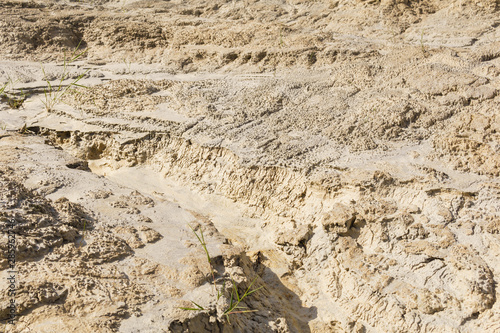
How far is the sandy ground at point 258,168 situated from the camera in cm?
201

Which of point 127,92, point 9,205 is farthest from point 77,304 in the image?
point 127,92

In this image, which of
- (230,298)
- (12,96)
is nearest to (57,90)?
(12,96)

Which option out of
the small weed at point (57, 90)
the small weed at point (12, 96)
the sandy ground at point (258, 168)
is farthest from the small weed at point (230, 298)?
the small weed at point (12, 96)

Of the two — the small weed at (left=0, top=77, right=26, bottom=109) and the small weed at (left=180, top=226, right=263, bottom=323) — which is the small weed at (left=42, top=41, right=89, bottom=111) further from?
the small weed at (left=180, top=226, right=263, bottom=323)

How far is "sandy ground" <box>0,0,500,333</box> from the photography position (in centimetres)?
201

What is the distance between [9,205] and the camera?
2104 millimetres

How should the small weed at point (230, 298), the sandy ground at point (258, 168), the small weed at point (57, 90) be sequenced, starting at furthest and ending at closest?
the small weed at point (57, 90) → the sandy ground at point (258, 168) → the small weed at point (230, 298)

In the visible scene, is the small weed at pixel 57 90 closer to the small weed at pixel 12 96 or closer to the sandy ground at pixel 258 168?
the sandy ground at pixel 258 168

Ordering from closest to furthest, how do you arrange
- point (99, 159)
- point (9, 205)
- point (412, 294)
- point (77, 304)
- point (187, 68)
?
point (77, 304) < point (9, 205) < point (412, 294) < point (99, 159) < point (187, 68)

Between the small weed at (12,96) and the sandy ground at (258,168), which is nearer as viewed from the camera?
the sandy ground at (258,168)

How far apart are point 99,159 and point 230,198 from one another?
1.27 meters

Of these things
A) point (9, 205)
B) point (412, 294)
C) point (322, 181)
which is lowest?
point (412, 294)

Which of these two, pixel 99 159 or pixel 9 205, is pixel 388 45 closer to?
pixel 99 159

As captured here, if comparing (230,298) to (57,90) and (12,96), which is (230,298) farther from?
(12,96)
